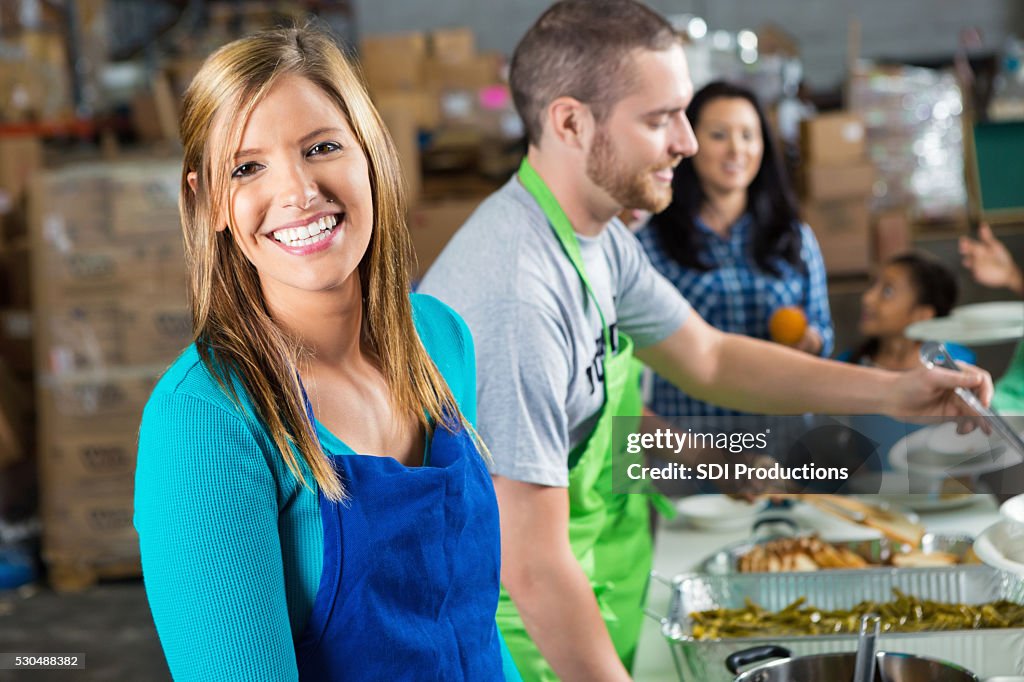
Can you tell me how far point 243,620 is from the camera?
0.70m

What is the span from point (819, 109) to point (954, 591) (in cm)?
443

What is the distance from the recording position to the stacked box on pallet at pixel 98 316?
11.2ft

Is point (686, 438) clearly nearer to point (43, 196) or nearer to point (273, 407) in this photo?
point (273, 407)

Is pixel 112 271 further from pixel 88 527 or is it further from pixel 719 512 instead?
pixel 719 512

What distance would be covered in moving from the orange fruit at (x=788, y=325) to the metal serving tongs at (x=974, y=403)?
30 cm

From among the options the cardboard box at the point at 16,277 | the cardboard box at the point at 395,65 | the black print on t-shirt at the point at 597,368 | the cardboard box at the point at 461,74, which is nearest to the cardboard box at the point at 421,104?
the cardboard box at the point at 461,74

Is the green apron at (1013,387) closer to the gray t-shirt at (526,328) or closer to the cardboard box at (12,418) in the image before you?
the gray t-shirt at (526,328)

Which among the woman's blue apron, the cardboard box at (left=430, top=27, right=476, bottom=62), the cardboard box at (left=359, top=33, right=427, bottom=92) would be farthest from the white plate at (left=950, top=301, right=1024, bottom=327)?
the cardboard box at (left=430, top=27, right=476, bottom=62)

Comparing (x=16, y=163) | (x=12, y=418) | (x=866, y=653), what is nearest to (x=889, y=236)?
(x=866, y=653)

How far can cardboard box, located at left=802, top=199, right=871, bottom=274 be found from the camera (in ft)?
6.17

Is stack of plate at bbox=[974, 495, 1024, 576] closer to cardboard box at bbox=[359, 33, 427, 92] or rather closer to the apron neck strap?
the apron neck strap

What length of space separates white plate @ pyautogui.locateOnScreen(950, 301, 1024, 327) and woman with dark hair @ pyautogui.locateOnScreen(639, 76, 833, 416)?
19 centimetres

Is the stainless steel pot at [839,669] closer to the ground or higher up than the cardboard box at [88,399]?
closer to the ground

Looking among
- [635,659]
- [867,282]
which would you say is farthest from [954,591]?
[867,282]
